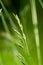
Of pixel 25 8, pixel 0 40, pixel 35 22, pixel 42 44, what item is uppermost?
pixel 0 40

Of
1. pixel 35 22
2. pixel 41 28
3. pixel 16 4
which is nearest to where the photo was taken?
pixel 35 22

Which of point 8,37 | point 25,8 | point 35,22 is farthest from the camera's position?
point 8,37

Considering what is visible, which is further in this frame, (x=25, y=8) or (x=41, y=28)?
(x=41, y=28)

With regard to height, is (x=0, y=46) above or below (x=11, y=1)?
below

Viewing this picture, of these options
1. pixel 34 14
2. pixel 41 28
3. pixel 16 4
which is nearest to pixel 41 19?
pixel 41 28

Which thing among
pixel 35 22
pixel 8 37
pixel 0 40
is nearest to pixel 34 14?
pixel 35 22

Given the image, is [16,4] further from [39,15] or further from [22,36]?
[22,36]

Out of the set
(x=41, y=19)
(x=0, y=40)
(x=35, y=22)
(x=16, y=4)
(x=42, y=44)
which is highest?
(x=16, y=4)

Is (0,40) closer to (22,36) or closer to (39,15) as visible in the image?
(39,15)

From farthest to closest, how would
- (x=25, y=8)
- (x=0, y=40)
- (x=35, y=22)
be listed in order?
1. (x=0, y=40)
2. (x=25, y=8)
3. (x=35, y=22)
